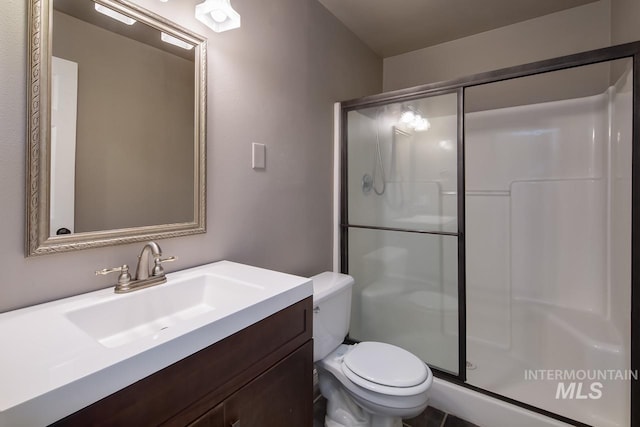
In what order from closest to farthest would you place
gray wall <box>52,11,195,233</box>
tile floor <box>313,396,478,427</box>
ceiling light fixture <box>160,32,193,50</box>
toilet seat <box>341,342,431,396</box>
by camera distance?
gray wall <box>52,11,195,233</box> → ceiling light fixture <box>160,32,193,50</box> → toilet seat <box>341,342,431,396</box> → tile floor <box>313,396,478,427</box>

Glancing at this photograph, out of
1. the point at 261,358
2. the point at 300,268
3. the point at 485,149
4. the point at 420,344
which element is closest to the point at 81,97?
the point at 261,358

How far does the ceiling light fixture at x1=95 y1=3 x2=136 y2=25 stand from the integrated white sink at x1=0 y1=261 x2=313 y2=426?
0.91 meters

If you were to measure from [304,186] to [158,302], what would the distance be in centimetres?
107

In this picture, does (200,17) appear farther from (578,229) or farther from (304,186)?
(578,229)

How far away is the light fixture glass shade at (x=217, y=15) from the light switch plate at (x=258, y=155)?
50 centimetres

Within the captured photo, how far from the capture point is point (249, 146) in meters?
1.47

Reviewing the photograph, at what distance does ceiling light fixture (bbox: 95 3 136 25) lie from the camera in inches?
38.5

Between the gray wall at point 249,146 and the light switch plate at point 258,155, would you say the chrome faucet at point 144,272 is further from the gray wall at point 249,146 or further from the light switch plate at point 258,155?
the light switch plate at point 258,155

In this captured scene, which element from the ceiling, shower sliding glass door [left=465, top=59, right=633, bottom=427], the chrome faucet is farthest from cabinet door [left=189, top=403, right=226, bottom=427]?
the ceiling

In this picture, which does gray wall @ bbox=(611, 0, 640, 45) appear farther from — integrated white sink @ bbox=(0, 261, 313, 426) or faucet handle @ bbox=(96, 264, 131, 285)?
faucet handle @ bbox=(96, 264, 131, 285)

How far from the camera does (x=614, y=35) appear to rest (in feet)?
6.08

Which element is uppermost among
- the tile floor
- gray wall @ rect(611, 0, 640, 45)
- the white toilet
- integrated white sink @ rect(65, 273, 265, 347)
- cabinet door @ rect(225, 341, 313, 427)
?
gray wall @ rect(611, 0, 640, 45)

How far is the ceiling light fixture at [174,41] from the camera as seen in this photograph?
1.14m

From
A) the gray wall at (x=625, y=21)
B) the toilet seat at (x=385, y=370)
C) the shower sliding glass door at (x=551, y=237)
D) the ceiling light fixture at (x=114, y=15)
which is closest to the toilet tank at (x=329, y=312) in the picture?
the toilet seat at (x=385, y=370)
